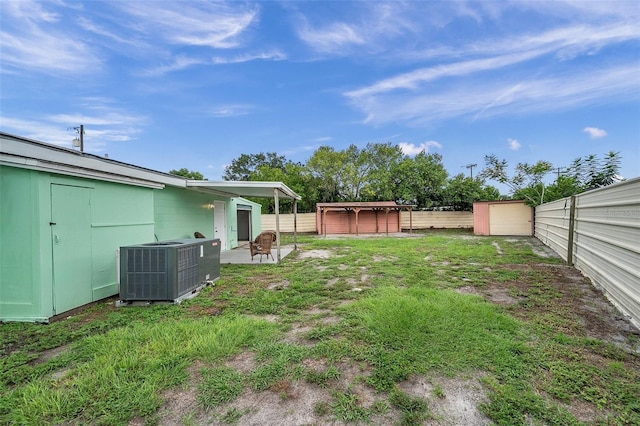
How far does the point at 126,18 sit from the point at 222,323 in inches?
319

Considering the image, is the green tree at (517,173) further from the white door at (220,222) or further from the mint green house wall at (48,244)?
the mint green house wall at (48,244)

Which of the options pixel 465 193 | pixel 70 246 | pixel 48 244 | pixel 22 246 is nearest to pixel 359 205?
pixel 465 193

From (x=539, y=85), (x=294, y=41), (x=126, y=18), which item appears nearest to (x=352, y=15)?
(x=294, y=41)

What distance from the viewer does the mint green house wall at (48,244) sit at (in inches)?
141

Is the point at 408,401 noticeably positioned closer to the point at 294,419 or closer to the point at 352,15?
the point at 294,419

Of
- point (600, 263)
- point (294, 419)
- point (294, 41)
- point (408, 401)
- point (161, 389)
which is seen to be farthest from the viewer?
point (294, 41)

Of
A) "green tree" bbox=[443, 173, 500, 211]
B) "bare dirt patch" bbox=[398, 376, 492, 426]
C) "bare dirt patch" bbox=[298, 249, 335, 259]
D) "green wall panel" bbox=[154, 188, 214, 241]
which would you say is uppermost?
"green tree" bbox=[443, 173, 500, 211]

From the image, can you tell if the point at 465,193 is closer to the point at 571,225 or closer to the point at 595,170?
the point at 595,170

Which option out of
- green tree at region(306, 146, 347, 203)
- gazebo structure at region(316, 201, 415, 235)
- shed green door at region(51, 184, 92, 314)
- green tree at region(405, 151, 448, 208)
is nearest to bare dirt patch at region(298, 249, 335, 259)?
shed green door at region(51, 184, 92, 314)

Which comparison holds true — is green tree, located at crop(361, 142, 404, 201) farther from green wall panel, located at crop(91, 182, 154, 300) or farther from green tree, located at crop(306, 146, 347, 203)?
green wall panel, located at crop(91, 182, 154, 300)

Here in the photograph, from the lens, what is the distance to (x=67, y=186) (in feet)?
13.3

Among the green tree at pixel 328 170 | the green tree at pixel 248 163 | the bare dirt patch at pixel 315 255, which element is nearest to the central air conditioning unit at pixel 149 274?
the bare dirt patch at pixel 315 255

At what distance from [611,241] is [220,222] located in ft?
35.2

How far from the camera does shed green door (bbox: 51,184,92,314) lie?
12.6ft
